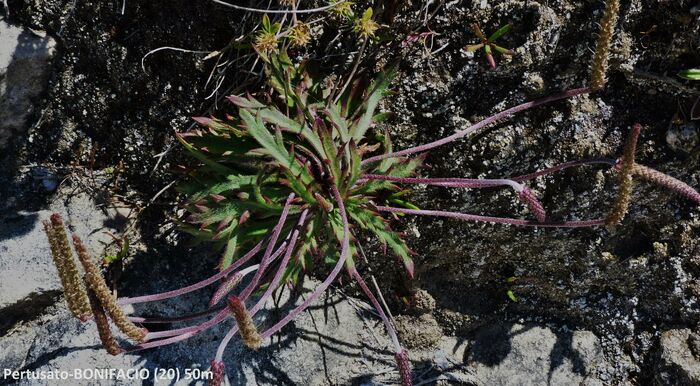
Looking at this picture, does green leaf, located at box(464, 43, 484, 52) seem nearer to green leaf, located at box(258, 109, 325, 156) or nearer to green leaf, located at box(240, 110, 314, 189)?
green leaf, located at box(258, 109, 325, 156)

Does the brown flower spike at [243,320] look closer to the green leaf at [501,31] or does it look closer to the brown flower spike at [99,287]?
the brown flower spike at [99,287]

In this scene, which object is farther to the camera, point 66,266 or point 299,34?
point 299,34

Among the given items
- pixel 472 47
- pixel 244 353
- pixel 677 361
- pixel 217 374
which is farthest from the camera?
pixel 244 353

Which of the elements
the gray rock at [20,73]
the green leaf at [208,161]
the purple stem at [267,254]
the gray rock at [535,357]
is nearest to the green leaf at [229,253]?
the purple stem at [267,254]

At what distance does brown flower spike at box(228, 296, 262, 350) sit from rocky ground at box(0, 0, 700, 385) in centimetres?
124

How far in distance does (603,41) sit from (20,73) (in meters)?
3.26

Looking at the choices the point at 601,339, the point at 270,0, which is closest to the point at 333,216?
the point at 270,0

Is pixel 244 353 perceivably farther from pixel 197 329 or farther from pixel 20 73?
pixel 20 73

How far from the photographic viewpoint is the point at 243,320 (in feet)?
8.46

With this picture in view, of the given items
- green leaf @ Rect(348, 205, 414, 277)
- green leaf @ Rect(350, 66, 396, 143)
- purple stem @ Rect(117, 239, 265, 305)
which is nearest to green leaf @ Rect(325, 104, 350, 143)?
green leaf @ Rect(350, 66, 396, 143)

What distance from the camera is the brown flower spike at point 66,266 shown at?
244cm

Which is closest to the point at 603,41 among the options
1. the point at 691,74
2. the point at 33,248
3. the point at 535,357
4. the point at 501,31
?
the point at 501,31

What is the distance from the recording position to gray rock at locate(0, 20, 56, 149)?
3711mm

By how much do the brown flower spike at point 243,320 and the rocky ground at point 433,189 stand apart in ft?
4.06
